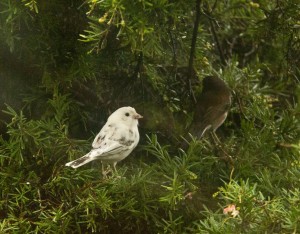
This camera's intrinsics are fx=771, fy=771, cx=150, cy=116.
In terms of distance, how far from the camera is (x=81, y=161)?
2.15m

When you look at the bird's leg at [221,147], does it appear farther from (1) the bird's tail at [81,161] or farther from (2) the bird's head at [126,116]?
(1) the bird's tail at [81,161]

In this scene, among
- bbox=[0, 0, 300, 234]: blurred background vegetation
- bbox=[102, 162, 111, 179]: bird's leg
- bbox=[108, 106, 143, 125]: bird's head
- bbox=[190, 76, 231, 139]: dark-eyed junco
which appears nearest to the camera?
bbox=[0, 0, 300, 234]: blurred background vegetation

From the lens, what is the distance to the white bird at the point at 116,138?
7.31 ft

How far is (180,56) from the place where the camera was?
2.65 metres

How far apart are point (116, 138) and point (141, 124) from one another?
0.29 meters

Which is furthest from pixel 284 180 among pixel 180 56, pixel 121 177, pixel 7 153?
pixel 7 153

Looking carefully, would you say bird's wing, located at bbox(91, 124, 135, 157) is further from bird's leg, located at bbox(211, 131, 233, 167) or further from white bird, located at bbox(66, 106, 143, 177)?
bird's leg, located at bbox(211, 131, 233, 167)

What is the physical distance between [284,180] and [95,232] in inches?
22.1

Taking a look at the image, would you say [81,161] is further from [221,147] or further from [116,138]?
[221,147]

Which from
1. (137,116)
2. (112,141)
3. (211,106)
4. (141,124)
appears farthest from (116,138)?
(211,106)

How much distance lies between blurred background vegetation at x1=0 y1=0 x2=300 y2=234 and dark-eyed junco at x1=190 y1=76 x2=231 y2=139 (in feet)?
0.12

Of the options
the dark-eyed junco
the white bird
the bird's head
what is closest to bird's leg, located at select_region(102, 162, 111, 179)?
the white bird

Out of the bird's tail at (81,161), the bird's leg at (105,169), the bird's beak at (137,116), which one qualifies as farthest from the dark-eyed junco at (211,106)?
the bird's tail at (81,161)

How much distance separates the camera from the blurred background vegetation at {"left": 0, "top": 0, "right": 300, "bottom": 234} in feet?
6.95
